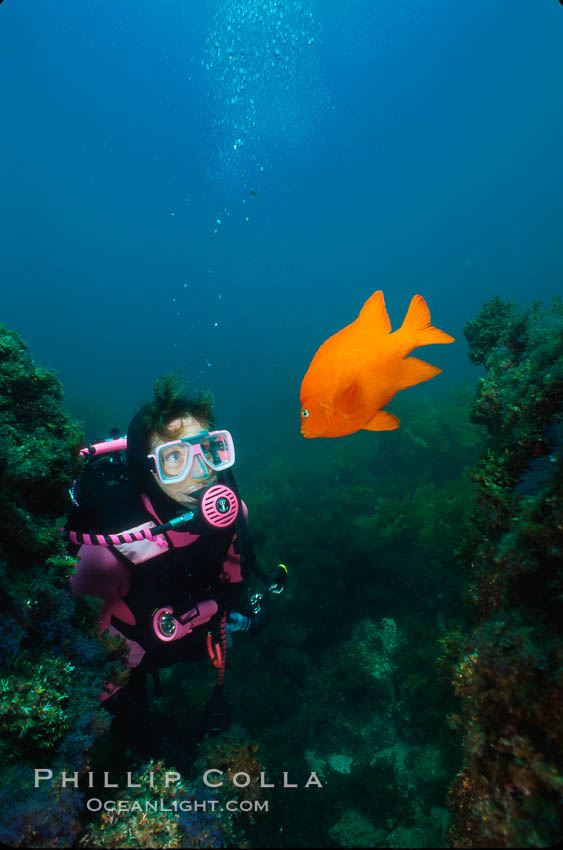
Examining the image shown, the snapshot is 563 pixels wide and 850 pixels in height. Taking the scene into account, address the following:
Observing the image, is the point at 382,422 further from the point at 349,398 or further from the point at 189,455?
the point at 189,455

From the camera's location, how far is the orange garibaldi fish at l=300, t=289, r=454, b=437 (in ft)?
6.49

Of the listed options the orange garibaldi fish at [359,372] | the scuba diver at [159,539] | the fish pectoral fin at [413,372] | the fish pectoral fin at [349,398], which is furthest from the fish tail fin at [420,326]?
the scuba diver at [159,539]

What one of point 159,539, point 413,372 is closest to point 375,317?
point 413,372

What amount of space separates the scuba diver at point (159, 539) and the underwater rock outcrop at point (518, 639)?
6.62ft

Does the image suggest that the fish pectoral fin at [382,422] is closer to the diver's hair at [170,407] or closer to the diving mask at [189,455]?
the diving mask at [189,455]

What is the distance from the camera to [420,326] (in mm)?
2150

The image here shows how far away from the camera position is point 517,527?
1822mm

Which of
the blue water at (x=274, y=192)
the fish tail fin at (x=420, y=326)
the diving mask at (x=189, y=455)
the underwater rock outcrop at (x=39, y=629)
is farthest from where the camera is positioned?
the blue water at (x=274, y=192)

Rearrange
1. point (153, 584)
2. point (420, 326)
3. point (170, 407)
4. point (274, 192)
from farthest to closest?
1. point (274, 192)
2. point (170, 407)
3. point (153, 584)
4. point (420, 326)

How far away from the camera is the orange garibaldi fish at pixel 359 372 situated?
1.98 m

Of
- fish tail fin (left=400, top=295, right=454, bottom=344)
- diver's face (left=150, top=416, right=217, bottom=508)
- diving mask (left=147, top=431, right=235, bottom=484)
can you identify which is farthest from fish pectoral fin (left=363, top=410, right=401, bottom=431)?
diver's face (left=150, top=416, right=217, bottom=508)

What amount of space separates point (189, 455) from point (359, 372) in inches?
84.2

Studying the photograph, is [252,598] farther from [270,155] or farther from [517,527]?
[270,155]

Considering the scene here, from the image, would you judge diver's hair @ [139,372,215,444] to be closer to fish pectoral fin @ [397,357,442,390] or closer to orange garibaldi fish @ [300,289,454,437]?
orange garibaldi fish @ [300,289,454,437]
